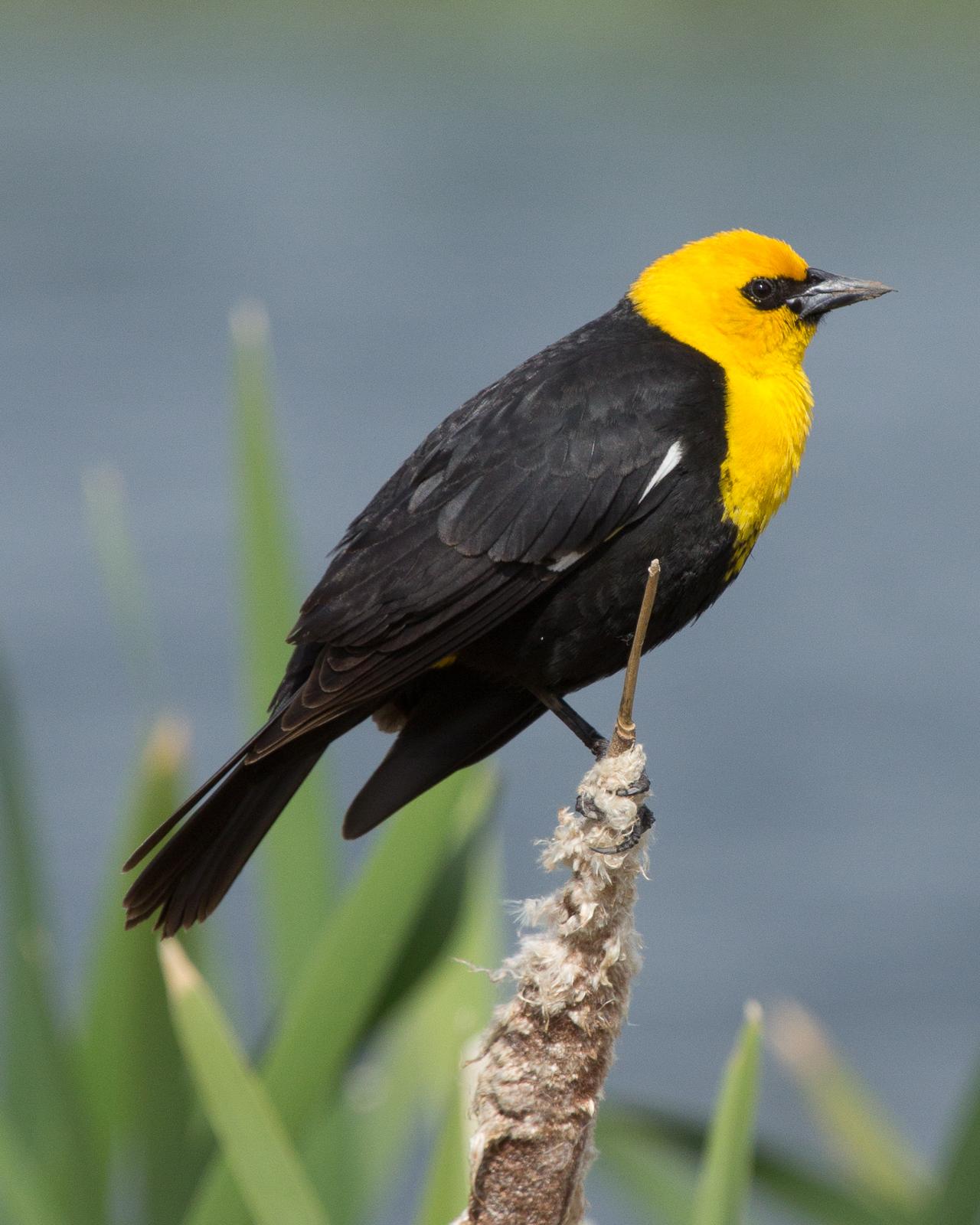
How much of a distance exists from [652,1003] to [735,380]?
3.01 metres

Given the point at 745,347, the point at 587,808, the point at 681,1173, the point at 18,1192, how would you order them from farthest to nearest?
the point at 745,347 < the point at 681,1173 < the point at 18,1192 < the point at 587,808

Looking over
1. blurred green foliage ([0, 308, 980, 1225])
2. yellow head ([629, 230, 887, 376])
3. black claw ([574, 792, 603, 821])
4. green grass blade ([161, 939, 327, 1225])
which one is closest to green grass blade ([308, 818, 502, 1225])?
blurred green foliage ([0, 308, 980, 1225])

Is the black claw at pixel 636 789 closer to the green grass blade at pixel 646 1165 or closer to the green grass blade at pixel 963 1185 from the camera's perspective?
the green grass blade at pixel 963 1185

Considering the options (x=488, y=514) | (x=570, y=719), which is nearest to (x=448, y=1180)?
(x=570, y=719)

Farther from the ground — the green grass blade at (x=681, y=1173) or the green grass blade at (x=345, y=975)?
the green grass blade at (x=345, y=975)

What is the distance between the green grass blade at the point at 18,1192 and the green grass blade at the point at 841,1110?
988 mm

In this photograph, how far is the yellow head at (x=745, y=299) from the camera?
6.21 feet

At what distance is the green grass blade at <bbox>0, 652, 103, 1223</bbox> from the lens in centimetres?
155

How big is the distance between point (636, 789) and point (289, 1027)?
15.3 inches

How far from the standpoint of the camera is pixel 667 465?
5.53ft

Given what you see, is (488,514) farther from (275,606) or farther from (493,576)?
(275,606)

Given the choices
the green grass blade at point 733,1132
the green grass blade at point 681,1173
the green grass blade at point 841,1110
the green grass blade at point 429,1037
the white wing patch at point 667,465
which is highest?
the white wing patch at point 667,465

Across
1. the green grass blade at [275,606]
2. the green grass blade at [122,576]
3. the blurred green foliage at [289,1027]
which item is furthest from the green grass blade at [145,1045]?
the green grass blade at [122,576]

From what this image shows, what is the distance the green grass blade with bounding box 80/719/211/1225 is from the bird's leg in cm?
40
